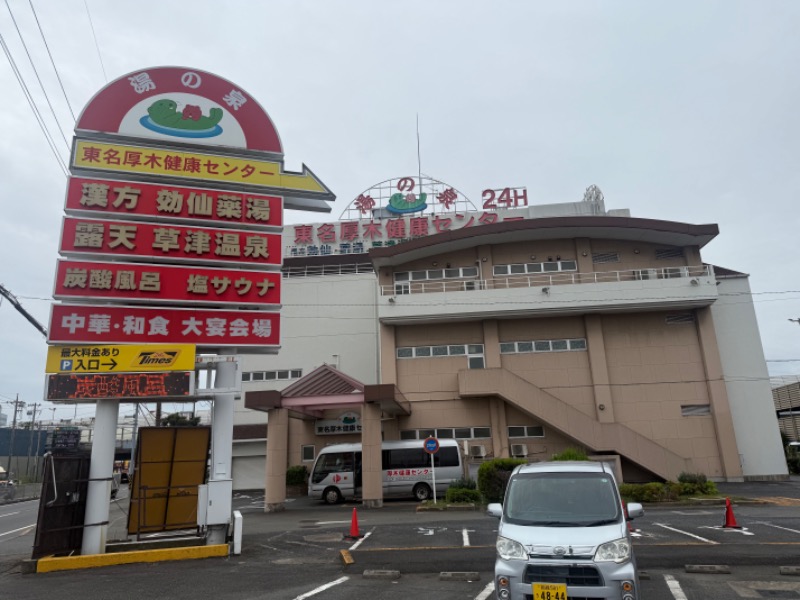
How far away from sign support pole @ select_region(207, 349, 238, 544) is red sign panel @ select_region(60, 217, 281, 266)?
233 centimetres

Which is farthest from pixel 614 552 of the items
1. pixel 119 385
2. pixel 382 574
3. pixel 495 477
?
pixel 495 477

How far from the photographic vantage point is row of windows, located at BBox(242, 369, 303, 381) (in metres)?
29.5

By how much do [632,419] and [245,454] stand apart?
20276 millimetres

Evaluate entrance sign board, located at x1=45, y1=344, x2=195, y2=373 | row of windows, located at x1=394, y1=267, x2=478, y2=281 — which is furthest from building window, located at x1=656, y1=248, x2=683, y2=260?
entrance sign board, located at x1=45, y1=344, x2=195, y2=373

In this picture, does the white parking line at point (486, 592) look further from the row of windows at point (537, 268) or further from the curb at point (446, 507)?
the row of windows at point (537, 268)

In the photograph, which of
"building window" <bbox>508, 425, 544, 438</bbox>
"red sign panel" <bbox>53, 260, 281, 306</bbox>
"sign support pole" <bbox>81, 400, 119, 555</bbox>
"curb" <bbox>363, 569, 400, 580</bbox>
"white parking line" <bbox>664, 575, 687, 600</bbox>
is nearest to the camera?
"white parking line" <bbox>664, 575, 687, 600</bbox>

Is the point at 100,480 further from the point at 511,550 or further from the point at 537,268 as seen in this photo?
the point at 537,268

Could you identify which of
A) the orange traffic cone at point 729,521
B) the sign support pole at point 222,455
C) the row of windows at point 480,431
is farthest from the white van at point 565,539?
the row of windows at point 480,431

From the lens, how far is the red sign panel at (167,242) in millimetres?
11383

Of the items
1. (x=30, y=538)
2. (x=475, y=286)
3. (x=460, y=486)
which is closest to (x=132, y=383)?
(x=30, y=538)

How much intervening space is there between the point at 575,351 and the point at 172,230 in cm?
1925

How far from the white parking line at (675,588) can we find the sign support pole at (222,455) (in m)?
7.99

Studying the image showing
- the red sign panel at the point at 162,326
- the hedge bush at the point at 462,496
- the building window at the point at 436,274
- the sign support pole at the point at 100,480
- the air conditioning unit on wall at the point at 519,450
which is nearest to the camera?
the sign support pole at the point at 100,480

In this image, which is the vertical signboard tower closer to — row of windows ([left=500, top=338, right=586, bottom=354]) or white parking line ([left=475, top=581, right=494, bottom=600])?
white parking line ([left=475, top=581, right=494, bottom=600])
